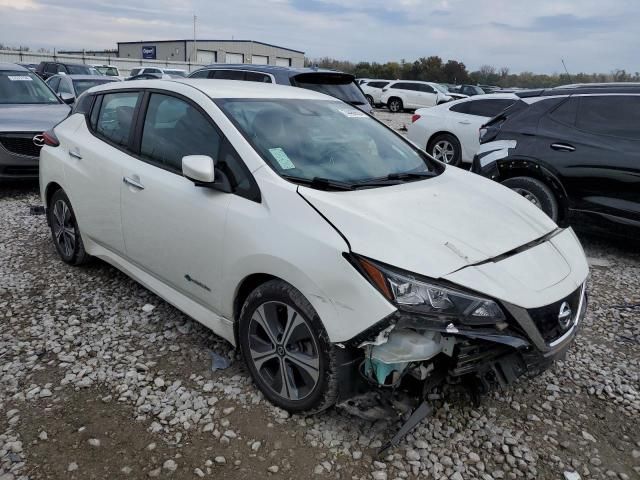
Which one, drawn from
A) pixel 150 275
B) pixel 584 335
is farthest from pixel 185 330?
pixel 584 335

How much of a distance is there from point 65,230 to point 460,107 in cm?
767

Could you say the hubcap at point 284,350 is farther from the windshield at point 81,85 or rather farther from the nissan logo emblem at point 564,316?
the windshield at point 81,85

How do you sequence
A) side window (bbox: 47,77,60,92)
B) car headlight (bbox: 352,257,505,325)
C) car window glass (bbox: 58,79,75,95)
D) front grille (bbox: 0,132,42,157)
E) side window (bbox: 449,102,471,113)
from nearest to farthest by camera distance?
car headlight (bbox: 352,257,505,325)
front grille (bbox: 0,132,42,157)
side window (bbox: 449,102,471,113)
car window glass (bbox: 58,79,75,95)
side window (bbox: 47,77,60,92)

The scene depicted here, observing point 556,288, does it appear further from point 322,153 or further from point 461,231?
point 322,153

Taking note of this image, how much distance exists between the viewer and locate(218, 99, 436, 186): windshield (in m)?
2.99

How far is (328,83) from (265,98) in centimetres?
476

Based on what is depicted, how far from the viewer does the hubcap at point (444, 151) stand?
32.5ft

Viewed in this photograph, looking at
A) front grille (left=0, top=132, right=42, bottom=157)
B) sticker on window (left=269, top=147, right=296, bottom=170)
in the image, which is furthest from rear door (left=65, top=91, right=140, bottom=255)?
front grille (left=0, top=132, right=42, bottom=157)

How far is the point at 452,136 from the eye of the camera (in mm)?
9844

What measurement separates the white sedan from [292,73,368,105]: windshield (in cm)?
223

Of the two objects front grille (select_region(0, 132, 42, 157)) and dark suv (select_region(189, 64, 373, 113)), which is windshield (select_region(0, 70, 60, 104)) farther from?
dark suv (select_region(189, 64, 373, 113))

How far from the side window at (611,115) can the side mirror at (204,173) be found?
4.26 metres

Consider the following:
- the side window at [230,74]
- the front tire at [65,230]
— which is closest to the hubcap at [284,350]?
the front tire at [65,230]

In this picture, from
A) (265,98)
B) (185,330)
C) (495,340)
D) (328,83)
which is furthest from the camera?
(328,83)
